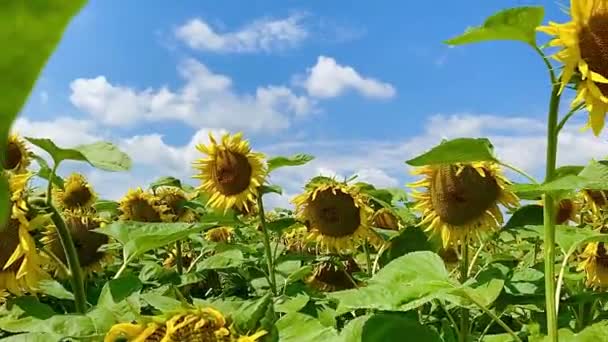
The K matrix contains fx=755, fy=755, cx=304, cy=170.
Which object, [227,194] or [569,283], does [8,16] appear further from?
[227,194]

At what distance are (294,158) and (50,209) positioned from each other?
1.57 meters

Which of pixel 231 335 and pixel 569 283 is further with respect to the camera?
pixel 569 283

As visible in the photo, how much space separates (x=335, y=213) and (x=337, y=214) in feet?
0.04

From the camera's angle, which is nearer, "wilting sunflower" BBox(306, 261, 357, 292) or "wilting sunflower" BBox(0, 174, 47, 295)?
"wilting sunflower" BBox(0, 174, 47, 295)

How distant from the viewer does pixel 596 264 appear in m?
2.86

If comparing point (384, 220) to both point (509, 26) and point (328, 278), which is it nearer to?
point (328, 278)

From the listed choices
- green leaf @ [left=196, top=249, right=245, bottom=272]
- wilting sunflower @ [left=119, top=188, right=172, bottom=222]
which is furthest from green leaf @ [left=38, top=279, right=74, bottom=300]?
wilting sunflower @ [left=119, top=188, right=172, bottom=222]

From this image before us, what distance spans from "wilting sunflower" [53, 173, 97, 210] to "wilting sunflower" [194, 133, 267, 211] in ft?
3.28

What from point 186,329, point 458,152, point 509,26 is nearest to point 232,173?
point 458,152

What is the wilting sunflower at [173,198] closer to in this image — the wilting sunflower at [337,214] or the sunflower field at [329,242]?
the sunflower field at [329,242]

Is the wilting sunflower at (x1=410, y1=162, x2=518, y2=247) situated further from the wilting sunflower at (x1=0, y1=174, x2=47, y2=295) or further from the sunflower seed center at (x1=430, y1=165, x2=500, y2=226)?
the wilting sunflower at (x1=0, y1=174, x2=47, y2=295)

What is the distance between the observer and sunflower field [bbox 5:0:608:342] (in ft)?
3.45

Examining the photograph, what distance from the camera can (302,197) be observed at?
3.48m

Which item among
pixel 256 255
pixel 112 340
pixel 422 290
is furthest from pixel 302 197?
pixel 112 340
